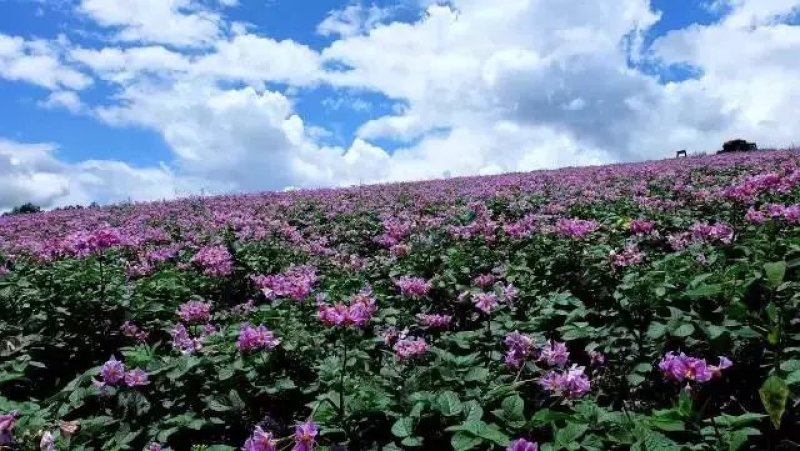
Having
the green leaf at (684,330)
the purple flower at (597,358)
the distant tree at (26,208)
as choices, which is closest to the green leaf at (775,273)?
the green leaf at (684,330)

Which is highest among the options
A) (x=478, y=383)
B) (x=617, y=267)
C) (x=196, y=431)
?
(x=617, y=267)

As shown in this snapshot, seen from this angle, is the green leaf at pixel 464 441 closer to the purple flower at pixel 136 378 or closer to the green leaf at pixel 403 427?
the green leaf at pixel 403 427

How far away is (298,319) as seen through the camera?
21.1 feet

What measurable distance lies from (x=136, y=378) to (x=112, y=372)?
16 cm

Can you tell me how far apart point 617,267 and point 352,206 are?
11573 mm

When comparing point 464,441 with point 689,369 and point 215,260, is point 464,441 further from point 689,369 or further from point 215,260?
point 215,260

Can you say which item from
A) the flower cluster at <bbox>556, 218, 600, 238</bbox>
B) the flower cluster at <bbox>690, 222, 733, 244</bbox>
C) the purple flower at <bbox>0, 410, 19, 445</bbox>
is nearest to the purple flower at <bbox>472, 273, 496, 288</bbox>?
the flower cluster at <bbox>556, 218, 600, 238</bbox>

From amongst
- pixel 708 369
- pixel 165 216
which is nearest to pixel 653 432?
pixel 708 369

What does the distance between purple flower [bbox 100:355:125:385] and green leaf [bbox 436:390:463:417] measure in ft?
7.42

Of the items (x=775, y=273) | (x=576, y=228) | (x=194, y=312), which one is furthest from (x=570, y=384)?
(x=194, y=312)

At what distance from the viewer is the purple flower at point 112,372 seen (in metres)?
4.67

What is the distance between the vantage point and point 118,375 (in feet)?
15.5

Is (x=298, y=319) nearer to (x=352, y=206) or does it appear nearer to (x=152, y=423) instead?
(x=152, y=423)

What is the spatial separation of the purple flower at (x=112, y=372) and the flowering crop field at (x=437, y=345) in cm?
1
